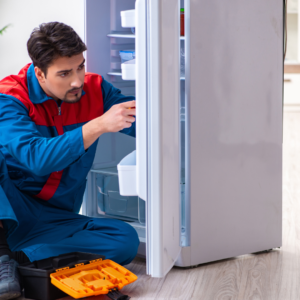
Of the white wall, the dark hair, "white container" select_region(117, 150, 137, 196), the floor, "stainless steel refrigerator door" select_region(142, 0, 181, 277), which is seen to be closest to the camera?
"stainless steel refrigerator door" select_region(142, 0, 181, 277)

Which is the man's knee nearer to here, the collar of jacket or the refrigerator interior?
the refrigerator interior

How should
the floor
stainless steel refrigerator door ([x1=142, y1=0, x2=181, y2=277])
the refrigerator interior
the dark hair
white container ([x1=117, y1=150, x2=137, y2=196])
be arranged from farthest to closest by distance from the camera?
the refrigerator interior
the dark hair
the floor
white container ([x1=117, y1=150, x2=137, y2=196])
stainless steel refrigerator door ([x1=142, y1=0, x2=181, y2=277])

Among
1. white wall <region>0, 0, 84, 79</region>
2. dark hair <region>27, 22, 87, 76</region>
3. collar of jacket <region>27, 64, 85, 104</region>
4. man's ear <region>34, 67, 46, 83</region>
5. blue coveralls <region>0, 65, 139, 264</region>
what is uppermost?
white wall <region>0, 0, 84, 79</region>

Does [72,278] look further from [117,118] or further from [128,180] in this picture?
[117,118]

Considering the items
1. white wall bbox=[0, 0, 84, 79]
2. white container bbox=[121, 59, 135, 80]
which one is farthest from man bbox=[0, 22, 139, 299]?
white wall bbox=[0, 0, 84, 79]

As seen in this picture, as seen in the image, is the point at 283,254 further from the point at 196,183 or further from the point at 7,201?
the point at 7,201

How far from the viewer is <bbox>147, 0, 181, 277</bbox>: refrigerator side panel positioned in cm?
129

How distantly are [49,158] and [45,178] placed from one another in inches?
10.4

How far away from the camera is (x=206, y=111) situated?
1716 mm

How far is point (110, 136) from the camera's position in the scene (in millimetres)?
2145

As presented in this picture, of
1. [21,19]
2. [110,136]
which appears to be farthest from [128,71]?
[21,19]

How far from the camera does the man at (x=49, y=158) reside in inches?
61.0

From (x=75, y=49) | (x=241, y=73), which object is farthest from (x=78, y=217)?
(x=241, y=73)

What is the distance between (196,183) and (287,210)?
3.37 ft
